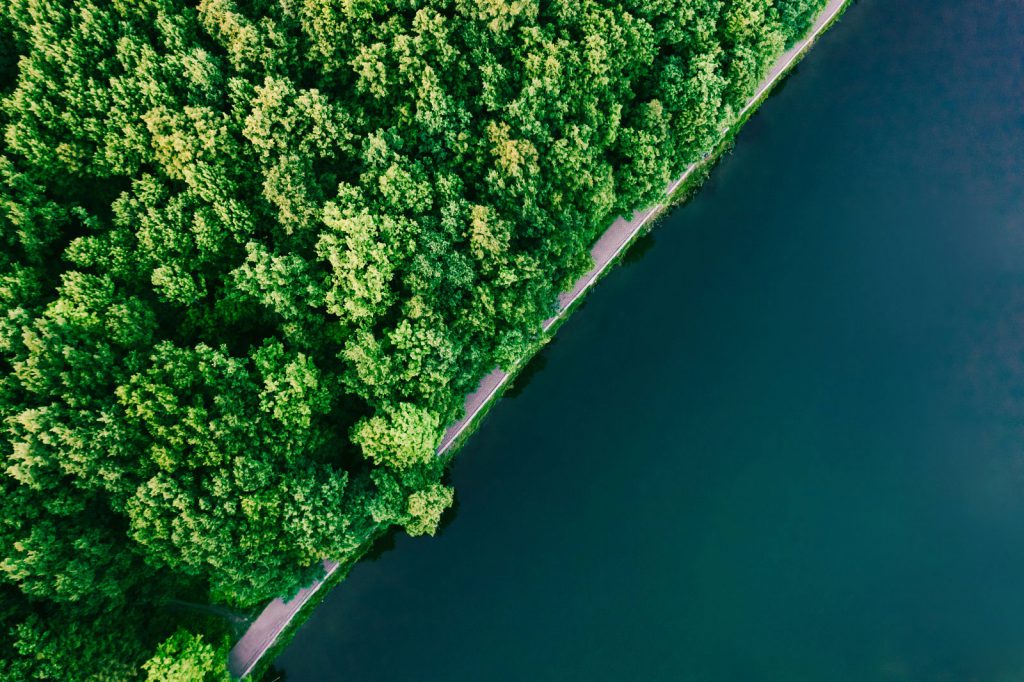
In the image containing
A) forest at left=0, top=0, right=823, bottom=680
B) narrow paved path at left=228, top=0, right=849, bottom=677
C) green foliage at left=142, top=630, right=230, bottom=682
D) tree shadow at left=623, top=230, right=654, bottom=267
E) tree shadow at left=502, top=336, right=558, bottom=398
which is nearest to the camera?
forest at left=0, top=0, right=823, bottom=680

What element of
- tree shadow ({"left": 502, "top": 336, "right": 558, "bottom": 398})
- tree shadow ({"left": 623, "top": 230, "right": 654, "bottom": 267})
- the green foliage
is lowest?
tree shadow ({"left": 502, "top": 336, "right": 558, "bottom": 398})

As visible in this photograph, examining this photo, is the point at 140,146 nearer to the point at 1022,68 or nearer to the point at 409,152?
the point at 409,152

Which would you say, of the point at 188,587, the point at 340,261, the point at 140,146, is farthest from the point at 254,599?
the point at 140,146

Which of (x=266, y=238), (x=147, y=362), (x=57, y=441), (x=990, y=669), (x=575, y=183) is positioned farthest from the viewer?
(x=990, y=669)

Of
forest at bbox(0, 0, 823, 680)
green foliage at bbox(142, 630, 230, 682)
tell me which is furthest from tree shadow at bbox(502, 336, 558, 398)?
green foliage at bbox(142, 630, 230, 682)

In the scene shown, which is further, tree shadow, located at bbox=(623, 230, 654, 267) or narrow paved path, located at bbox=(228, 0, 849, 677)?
tree shadow, located at bbox=(623, 230, 654, 267)

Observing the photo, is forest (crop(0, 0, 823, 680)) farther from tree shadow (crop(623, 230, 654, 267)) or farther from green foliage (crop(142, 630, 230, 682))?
tree shadow (crop(623, 230, 654, 267))
